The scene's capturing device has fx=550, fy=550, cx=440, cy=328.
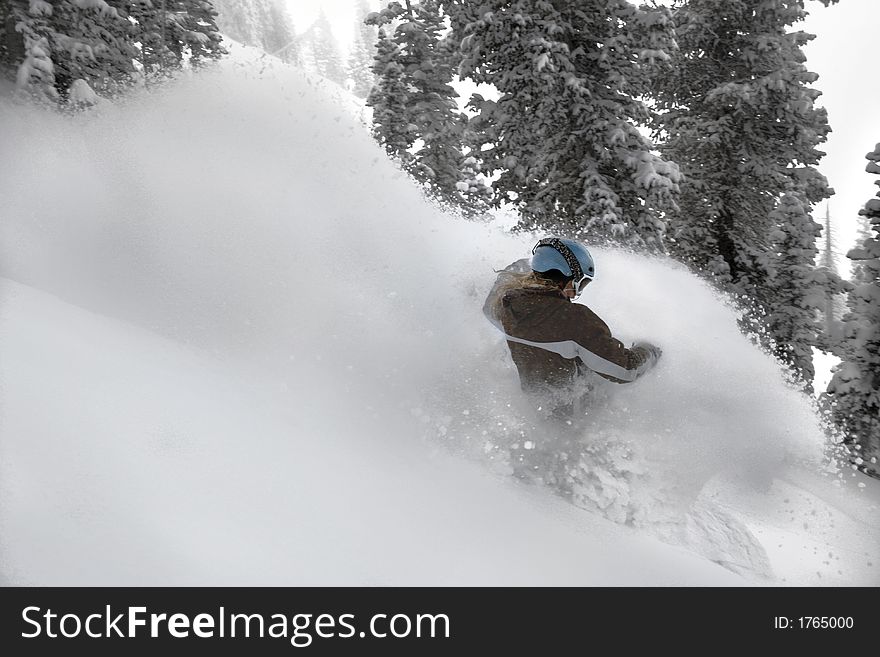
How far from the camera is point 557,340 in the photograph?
14.0ft

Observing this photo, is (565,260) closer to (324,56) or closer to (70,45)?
Answer: (70,45)

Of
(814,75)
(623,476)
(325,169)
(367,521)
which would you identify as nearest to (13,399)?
(367,521)

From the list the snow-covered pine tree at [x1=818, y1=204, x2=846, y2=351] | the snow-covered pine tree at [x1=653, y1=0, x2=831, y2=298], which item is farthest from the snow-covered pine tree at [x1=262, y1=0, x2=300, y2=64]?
the snow-covered pine tree at [x1=653, y1=0, x2=831, y2=298]

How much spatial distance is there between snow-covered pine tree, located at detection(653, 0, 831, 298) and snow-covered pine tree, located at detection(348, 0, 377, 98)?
54562 millimetres

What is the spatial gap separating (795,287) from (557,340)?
1331 centimetres

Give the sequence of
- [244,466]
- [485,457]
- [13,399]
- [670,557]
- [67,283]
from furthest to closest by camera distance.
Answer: [67,283] < [485,457] < [670,557] < [244,466] < [13,399]

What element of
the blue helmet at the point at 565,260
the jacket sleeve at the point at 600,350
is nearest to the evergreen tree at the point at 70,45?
the blue helmet at the point at 565,260

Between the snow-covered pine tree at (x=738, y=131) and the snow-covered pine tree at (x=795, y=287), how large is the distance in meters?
0.33

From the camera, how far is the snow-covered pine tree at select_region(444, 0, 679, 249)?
10.2 meters

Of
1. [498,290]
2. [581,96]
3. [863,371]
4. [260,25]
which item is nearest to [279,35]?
[260,25]

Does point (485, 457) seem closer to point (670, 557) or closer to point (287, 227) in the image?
point (670, 557)

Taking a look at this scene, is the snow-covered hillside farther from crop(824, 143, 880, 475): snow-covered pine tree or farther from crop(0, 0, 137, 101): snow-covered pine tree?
crop(824, 143, 880, 475): snow-covered pine tree
